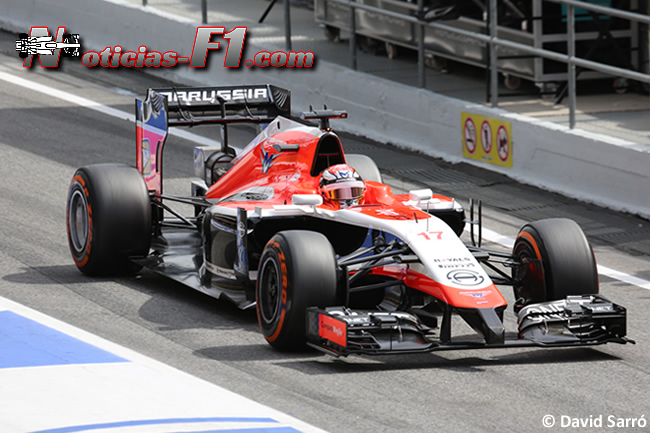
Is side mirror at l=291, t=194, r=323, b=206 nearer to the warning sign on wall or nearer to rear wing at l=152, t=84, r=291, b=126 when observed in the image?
rear wing at l=152, t=84, r=291, b=126

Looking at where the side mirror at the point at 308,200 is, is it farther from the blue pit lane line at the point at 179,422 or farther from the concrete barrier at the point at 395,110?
the concrete barrier at the point at 395,110

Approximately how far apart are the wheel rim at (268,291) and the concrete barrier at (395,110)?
6151 mm

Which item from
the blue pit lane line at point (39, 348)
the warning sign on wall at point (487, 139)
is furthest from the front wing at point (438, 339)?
the warning sign on wall at point (487, 139)

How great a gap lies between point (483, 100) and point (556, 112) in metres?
1.24

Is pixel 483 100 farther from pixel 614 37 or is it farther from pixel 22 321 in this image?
pixel 22 321

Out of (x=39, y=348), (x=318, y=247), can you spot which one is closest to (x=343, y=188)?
(x=318, y=247)

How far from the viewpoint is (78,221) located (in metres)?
11.1

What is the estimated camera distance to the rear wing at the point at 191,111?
1154cm

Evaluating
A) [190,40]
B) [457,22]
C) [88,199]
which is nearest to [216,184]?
[88,199]

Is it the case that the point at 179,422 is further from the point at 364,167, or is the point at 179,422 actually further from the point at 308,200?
the point at 364,167

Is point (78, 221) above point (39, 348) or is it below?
above

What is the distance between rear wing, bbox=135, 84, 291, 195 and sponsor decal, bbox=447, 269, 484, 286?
3799 mm

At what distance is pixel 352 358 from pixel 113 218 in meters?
2.90

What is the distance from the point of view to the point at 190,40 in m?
20.4
